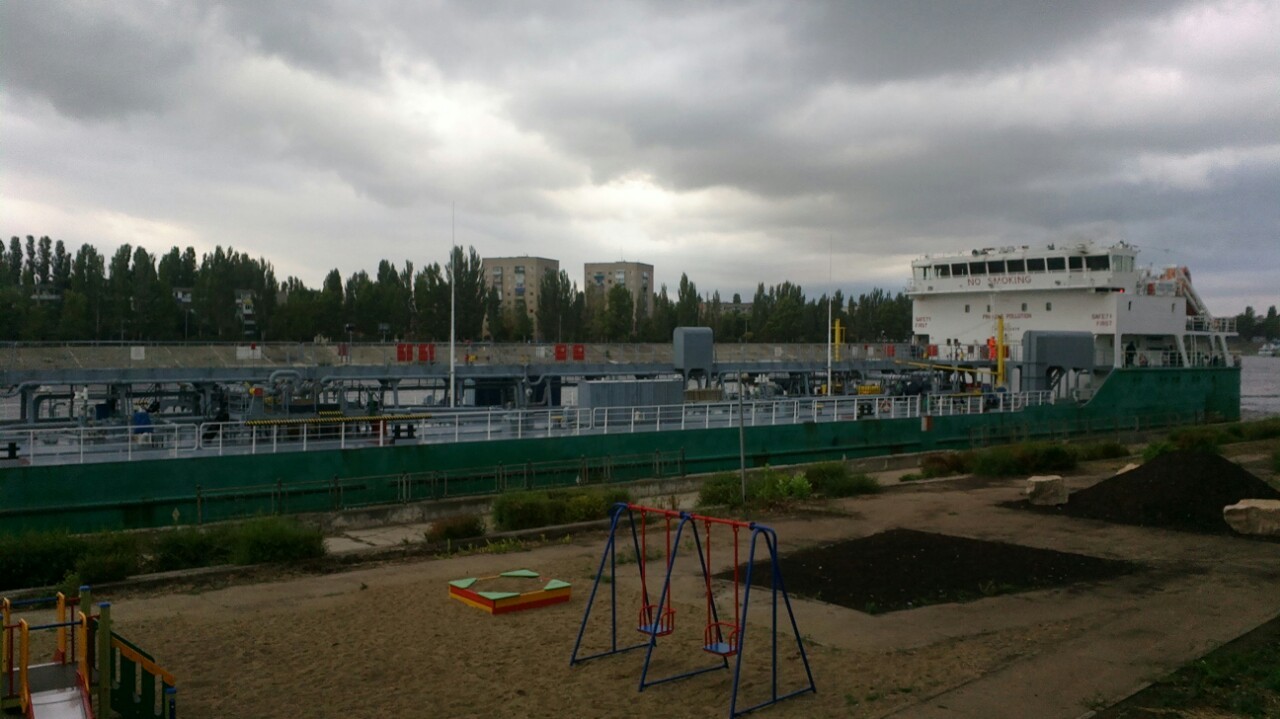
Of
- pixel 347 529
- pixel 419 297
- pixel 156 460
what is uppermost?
pixel 419 297

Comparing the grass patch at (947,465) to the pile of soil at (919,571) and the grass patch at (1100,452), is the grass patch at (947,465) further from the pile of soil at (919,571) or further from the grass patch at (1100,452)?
the pile of soil at (919,571)

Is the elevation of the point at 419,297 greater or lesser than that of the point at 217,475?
greater

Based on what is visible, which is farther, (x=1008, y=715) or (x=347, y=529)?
(x=347, y=529)

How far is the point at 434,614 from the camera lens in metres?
11.9

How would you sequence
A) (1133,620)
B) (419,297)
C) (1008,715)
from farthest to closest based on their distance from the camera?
(419,297) → (1133,620) → (1008,715)

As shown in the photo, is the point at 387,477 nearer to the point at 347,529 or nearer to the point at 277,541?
the point at 347,529

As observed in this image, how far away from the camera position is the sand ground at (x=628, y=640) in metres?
8.62

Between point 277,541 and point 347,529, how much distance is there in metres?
4.33

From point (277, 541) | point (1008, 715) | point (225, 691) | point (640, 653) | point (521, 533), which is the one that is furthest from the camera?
point (521, 533)

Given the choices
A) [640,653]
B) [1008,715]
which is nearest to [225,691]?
[640,653]

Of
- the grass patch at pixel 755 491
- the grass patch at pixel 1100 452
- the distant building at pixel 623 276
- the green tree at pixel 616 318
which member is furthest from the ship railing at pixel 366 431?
the distant building at pixel 623 276

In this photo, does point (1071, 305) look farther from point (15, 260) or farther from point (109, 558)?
point (15, 260)

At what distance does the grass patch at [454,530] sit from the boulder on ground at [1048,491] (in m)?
12.7

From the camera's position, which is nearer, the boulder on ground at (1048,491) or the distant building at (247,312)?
the boulder on ground at (1048,491)
